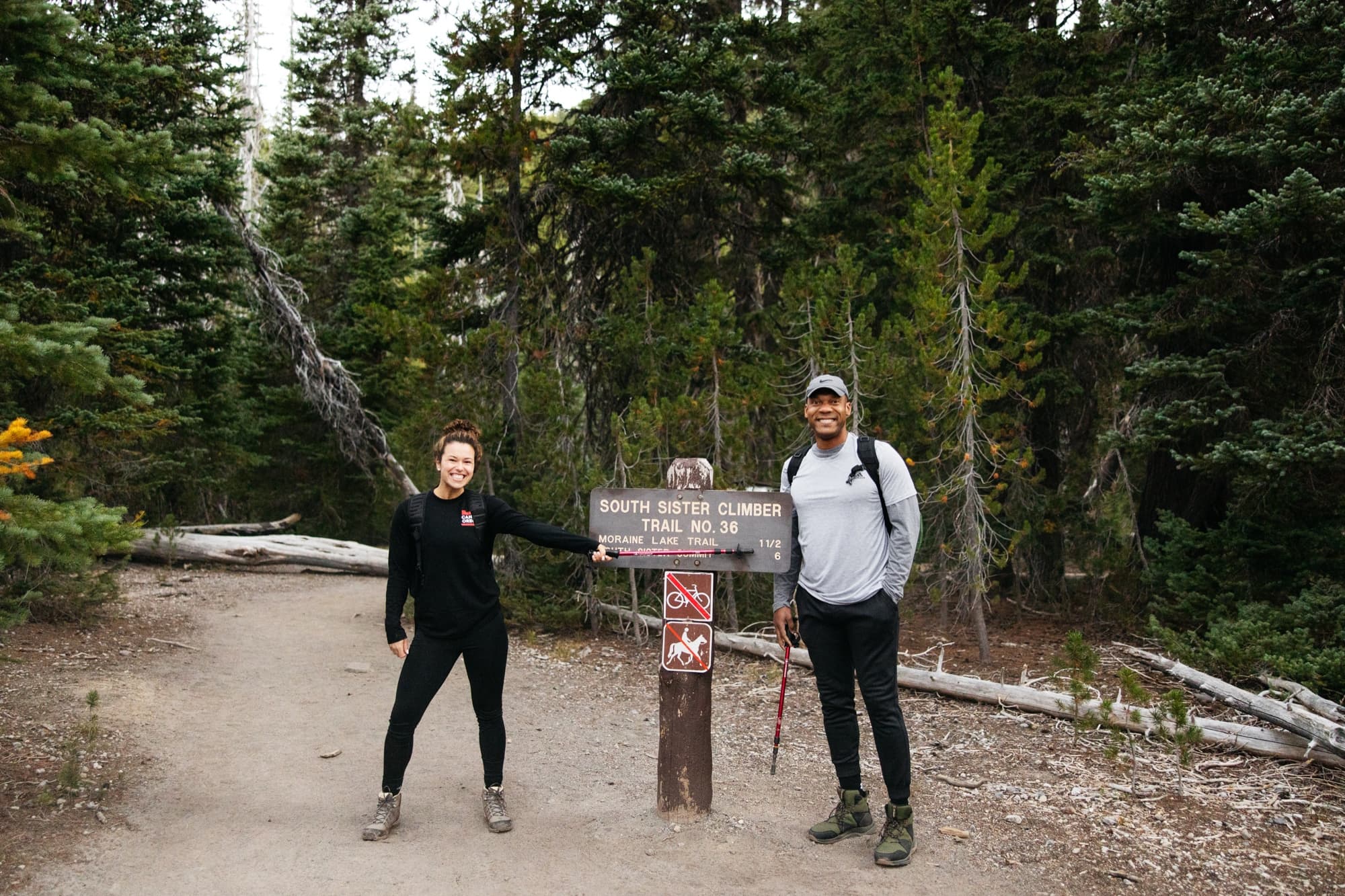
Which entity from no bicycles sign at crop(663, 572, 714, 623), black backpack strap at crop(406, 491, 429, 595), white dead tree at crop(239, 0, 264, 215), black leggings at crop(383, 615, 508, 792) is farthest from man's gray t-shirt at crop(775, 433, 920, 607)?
white dead tree at crop(239, 0, 264, 215)

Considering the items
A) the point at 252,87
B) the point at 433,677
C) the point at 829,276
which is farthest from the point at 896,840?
the point at 252,87

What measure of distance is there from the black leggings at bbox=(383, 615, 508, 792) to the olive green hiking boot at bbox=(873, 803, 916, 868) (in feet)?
6.88

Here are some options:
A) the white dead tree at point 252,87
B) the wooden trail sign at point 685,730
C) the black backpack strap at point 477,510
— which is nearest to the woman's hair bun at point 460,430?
the black backpack strap at point 477,510

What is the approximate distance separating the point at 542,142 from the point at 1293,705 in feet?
30.4

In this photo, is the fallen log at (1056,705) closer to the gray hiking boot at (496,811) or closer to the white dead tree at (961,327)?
the white dead tree at (961,327)

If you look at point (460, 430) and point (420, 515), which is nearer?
point (420, 515)

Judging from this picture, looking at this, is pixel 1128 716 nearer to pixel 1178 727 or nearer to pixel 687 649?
pixel 1178 727

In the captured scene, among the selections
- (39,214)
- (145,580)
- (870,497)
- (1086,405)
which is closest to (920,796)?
(870,497)

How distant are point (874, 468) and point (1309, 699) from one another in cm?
421

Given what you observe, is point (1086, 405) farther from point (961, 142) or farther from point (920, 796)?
point (920, 796)

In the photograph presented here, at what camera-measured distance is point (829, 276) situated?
934 centimetres

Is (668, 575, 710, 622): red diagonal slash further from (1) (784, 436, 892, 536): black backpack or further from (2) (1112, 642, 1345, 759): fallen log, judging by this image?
(2) (1112, 642, 1345, 759): fallen log

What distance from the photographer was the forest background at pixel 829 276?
7344 mm

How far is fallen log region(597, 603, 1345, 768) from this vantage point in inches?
246
